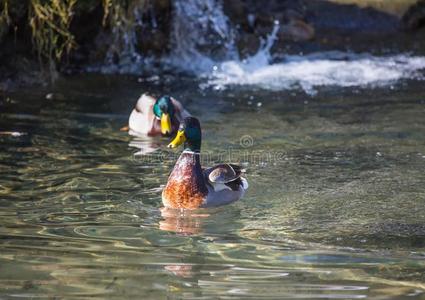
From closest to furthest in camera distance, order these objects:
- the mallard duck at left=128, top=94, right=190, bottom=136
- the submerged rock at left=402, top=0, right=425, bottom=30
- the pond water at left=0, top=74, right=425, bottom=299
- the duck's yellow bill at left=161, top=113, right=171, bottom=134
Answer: the pond water at left=0, top=74, right=425, bottom=299
the duck's yellow bill at left=161, top=113, right=171, bottom=134
the mallard duck at left=128, top=94, right=190, bottom=136
the submerged rock at left=402, top=0, right=425, bottom=30

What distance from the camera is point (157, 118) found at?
1018cm

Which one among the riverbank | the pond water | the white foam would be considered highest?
the riverbank

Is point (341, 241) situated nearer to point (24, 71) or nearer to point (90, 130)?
point (90, 130)

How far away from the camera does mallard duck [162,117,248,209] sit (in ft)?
23.6

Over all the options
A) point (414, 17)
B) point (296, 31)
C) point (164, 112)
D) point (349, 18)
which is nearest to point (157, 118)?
point (164, 112)

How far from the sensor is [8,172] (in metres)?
7.98

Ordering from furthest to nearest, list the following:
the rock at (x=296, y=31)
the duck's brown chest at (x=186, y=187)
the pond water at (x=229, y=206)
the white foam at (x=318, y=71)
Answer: the rock at (x=296, y=31)
the white foam at (x=318, y=71)
the duck's brown chest at (x=186, y=187)
the pond water at (x=229, y=206)

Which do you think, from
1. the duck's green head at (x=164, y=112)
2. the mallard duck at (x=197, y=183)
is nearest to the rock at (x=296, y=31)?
the duck's green head at (x=164, y=112)

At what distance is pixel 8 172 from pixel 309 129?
3279mm

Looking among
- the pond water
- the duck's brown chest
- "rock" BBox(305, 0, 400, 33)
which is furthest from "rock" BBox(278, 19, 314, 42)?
the duck's brown chest

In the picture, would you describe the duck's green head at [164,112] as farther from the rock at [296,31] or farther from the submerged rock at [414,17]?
the submerged rock at [414,17]

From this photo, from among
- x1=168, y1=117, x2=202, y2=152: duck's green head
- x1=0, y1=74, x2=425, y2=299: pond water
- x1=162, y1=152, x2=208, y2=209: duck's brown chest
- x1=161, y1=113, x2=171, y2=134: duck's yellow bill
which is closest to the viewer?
x1=0, y1=74, x2=425, y2=299: pond water

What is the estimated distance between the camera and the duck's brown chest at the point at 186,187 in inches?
283

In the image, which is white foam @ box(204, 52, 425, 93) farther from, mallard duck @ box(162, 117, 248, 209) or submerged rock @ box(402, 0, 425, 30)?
mallard duck @ box(162, 117, 248, 209)
